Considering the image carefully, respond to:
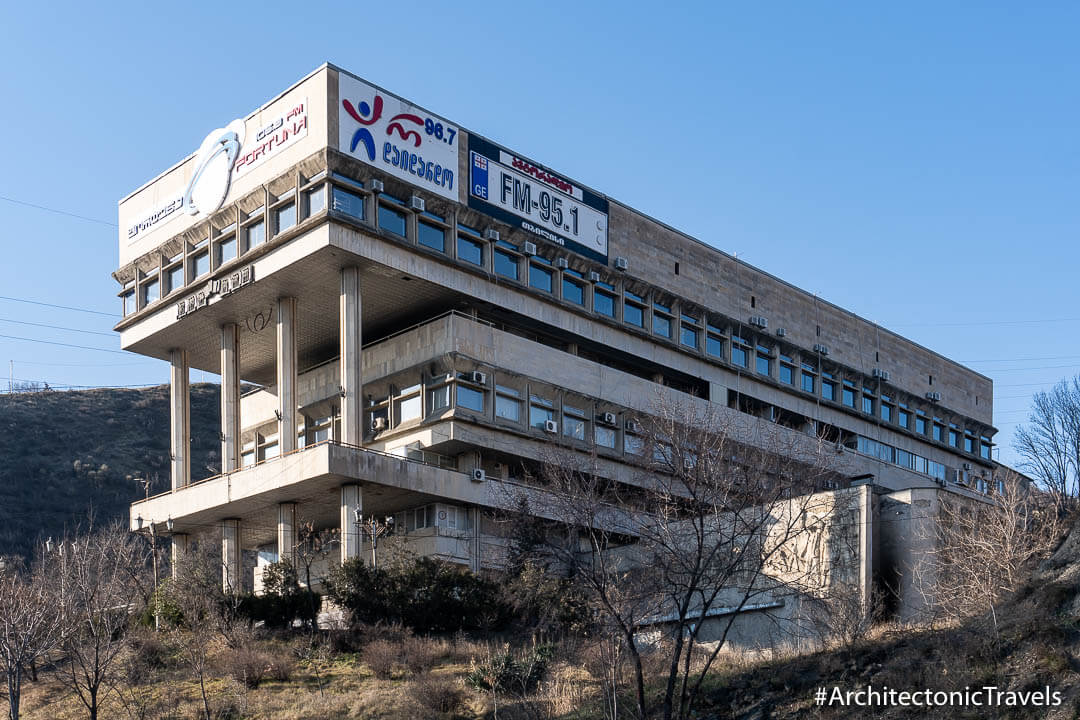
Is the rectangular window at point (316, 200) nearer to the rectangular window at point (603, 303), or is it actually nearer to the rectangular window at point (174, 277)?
the rectangular window at point (174, 277)

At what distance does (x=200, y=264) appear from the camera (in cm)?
5512

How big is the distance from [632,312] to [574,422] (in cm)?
619

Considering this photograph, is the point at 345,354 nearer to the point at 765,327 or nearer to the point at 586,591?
the point at 586,591

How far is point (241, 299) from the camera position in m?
52.9

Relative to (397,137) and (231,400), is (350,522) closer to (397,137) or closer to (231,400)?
(231,400)

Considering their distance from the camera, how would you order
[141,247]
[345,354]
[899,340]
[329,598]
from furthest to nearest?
[899,340]
[141,247]
[345,354]
[329,598]

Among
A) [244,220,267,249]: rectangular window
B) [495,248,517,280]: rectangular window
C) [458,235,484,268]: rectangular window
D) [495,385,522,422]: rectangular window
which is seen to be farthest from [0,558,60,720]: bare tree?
[495,248,517,280]: rectangular window

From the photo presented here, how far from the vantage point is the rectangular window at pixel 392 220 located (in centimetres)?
4997

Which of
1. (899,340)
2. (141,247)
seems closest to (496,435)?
(141,247)

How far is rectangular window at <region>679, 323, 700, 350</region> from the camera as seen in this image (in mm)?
61438

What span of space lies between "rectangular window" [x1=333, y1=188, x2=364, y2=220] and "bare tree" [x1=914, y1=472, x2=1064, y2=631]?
879 inches

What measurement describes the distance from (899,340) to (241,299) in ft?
122

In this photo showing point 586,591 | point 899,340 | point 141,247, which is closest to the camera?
point 586,591

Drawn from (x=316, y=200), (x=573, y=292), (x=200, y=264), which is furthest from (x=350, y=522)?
(x=573, y=292)
